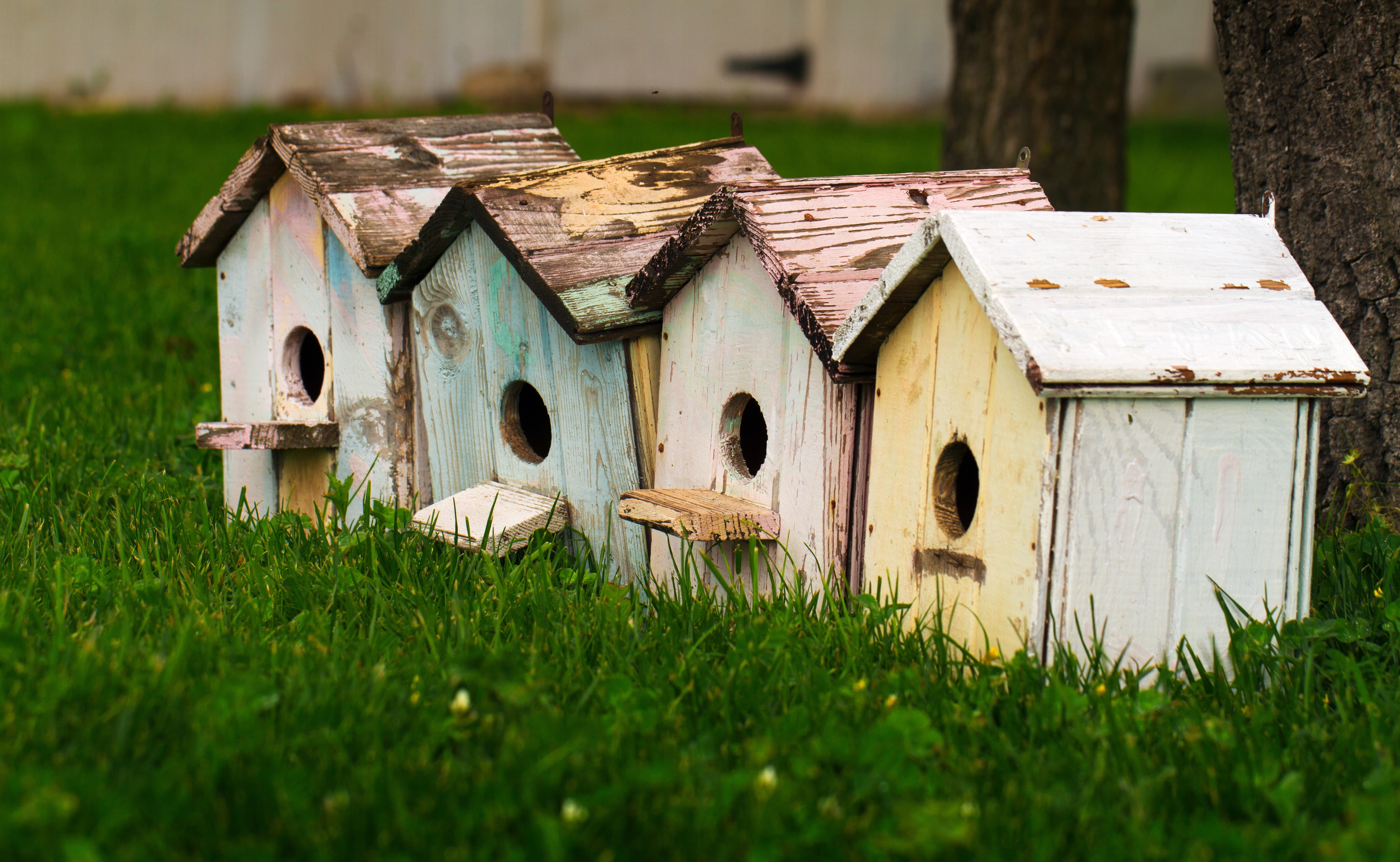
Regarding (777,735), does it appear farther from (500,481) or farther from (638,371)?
(500,481)

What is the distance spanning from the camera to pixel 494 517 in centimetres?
296

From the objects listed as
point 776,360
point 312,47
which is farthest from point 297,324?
point 312,47

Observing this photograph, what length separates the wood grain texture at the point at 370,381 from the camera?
3.41 meters

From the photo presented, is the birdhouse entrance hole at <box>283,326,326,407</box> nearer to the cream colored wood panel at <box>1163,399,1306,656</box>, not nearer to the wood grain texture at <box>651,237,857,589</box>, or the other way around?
the wood grain texture at <box>651,237,857,589</box>

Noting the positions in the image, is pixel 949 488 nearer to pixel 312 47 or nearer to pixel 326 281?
pixel 326 281

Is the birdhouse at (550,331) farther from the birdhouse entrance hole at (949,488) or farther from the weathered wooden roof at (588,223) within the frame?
the birdhouse entrance hole at (949,488)

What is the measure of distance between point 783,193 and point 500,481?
108cm

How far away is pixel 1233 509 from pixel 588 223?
5.04 feet

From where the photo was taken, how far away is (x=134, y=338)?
217 inches

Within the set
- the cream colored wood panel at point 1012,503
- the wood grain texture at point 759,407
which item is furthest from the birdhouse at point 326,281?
the cream colored wood panel at point 1012,503

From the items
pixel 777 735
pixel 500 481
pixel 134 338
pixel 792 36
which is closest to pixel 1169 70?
pixel 792 36

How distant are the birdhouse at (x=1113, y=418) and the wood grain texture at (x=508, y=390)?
79 cm

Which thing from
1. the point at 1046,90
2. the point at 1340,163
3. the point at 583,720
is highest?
the point at 1046,90

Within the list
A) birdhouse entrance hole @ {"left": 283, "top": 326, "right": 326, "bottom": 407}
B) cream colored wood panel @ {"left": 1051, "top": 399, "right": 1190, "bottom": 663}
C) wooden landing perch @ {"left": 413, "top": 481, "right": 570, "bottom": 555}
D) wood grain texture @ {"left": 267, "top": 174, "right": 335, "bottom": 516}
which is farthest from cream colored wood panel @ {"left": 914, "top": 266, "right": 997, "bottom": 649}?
birdhouse entrance hole @ {"left": 283, "top": 326, "right": 326, "bottom": 407}
